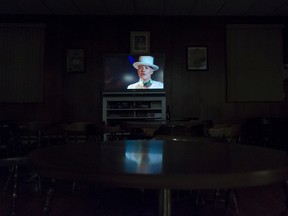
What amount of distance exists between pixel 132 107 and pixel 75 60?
143 centimetres

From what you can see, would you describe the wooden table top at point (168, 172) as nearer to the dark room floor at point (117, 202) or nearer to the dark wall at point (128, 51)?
the dark room floor at point (117, 202)

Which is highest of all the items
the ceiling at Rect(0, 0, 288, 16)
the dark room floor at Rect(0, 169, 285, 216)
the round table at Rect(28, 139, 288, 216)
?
the ceiling at Rect(0, 0, 288, 16)

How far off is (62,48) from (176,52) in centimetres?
219

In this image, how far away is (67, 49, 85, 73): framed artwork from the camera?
540 centimetres

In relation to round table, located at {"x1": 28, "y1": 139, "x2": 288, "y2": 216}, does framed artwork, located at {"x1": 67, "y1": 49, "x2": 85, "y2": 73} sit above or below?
above

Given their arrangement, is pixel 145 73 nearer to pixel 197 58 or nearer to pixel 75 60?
pixel 197 58

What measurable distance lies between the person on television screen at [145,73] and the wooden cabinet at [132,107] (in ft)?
0.57

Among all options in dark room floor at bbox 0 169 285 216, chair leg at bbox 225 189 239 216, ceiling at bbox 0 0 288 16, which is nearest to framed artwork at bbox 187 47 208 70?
ceiling at bbox 0 0 288 16

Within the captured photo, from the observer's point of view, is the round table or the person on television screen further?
the person on television screen

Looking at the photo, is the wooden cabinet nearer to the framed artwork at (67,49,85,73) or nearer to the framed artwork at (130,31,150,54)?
the framed artwork at (67,49,85,73)

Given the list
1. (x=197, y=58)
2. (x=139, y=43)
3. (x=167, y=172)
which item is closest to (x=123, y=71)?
(x=139, y=43)

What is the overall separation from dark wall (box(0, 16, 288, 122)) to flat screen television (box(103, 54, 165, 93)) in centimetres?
16

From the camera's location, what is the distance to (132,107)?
5230 mm

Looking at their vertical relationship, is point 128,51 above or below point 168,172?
above
